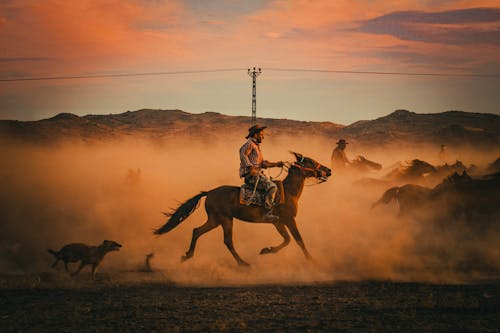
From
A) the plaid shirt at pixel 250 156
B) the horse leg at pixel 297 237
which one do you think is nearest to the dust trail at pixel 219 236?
the horse leg at pixel 297 237

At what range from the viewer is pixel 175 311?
29.9 feet

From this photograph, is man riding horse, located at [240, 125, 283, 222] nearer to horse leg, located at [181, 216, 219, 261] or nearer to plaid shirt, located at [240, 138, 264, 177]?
plaid shirt, located at [240, 138, 264, 177]

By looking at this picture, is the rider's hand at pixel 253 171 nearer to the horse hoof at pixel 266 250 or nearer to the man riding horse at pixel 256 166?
the man riding horse at pixel 256 166

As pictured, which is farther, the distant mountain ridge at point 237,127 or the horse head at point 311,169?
the distant mountain ridge at point 237,127

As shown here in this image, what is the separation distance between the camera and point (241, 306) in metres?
9.35

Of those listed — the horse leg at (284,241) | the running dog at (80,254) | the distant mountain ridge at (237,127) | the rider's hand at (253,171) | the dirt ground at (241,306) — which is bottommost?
the dirt ground at (241,306)

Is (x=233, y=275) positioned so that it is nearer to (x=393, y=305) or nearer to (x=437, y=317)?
(x=393, y=305)

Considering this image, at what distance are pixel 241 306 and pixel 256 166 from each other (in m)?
3.93

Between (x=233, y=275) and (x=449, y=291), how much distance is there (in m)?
4.37

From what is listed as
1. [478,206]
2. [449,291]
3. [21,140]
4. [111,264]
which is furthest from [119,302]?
[21,140]

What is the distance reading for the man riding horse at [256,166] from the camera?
12438 millimetres

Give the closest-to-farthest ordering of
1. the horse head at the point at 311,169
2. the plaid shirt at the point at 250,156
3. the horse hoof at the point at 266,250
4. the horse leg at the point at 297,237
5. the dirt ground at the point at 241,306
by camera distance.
Result: the dirt ground at the point at 241,306 < the plaid shirt at the point at 250,156 < the horse hoof at the point at 266,250 < the horse leg at the point at 297,237 < the horse head at the point at 311,169

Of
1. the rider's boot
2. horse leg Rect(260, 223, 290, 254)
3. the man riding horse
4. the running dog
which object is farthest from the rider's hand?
the running dog

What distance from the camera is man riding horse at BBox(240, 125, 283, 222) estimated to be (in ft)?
40.8
